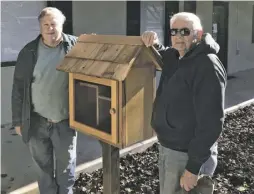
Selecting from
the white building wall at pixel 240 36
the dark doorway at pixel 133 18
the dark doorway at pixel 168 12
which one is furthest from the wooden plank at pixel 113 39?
the white building wall at pixel 240 36

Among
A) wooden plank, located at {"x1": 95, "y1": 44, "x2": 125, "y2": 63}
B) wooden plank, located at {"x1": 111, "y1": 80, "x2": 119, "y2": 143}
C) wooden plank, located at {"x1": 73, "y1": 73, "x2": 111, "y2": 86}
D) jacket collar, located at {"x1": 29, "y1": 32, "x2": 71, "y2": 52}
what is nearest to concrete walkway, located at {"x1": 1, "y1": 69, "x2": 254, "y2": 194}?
jacket collar, located at {"x1": 29, "y1": 32, "x2": 71, "y2": 52}

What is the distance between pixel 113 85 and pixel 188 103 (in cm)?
43

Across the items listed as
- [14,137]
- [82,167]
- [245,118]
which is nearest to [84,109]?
[82,167]

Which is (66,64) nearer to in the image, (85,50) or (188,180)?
(85,50)

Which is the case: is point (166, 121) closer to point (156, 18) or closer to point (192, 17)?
point (192, 17)

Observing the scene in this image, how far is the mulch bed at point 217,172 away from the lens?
12.4ft

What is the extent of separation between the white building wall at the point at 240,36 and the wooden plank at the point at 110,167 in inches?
341

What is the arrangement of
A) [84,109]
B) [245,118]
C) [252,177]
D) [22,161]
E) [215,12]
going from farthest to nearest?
[215,12] → [245,118] → [22,161] → [252,177] → [84,109]

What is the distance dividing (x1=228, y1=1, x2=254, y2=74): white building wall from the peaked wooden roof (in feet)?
28.5

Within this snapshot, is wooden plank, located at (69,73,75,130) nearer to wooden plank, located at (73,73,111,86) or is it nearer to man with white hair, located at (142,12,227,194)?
wooden plank, located at (73,73,111,86)

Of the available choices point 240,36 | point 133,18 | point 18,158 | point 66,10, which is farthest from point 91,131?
point 240,36

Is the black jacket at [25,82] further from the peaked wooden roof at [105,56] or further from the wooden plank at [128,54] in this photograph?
the wooden plank at [128,54]

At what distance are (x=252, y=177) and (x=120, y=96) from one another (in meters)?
2.23

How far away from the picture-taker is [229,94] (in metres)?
8.53
